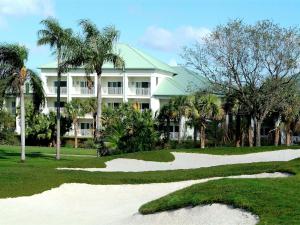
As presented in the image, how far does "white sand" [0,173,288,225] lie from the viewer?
14078 millimetres

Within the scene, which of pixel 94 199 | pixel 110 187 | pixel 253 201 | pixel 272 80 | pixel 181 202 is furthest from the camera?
pixel 272 80

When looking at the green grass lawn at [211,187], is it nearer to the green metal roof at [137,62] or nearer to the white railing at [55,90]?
the green metal roof at [137,62]

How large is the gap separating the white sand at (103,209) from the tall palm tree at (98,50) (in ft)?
59.3

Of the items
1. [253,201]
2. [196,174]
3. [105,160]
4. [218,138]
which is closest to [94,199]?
[196,174]

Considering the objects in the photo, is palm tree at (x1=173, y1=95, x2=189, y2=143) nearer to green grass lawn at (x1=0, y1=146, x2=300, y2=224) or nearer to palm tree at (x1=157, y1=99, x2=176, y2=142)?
palm tree at (x1=157, y1=99, x2=176, y2=142)

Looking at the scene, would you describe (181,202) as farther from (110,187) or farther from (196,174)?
(196,174)

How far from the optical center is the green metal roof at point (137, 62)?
74869 mm

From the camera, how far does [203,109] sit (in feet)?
174

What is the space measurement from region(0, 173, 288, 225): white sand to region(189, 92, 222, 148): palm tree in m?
30.0

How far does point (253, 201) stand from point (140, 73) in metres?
61.6

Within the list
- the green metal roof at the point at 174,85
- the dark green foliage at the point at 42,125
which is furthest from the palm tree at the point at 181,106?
the dark green foliage at the point at 42,125

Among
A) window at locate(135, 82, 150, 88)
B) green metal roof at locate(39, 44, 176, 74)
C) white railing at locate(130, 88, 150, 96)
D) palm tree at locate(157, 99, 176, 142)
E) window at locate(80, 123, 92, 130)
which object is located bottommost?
window at locate(80, 123, 92, 130)

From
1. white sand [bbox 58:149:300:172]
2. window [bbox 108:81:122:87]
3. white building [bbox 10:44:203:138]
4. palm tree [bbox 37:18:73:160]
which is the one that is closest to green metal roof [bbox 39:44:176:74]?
white building [bbox 10:44:203:138]

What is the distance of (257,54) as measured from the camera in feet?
135
